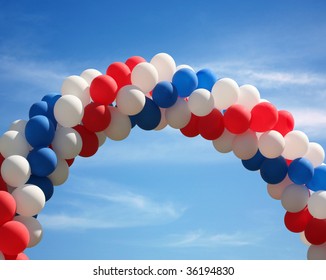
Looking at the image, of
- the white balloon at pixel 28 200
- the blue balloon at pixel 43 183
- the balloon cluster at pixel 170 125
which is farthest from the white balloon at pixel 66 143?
the white balloon at pixel 28 200

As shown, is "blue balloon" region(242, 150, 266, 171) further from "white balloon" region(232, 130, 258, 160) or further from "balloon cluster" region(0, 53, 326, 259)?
"white balloon" region(232, 130, 258, 160)

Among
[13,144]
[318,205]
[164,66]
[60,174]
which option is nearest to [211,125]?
[164,66]

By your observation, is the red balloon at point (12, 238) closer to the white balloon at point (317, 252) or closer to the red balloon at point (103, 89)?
the red balloon at point (103, 89)
